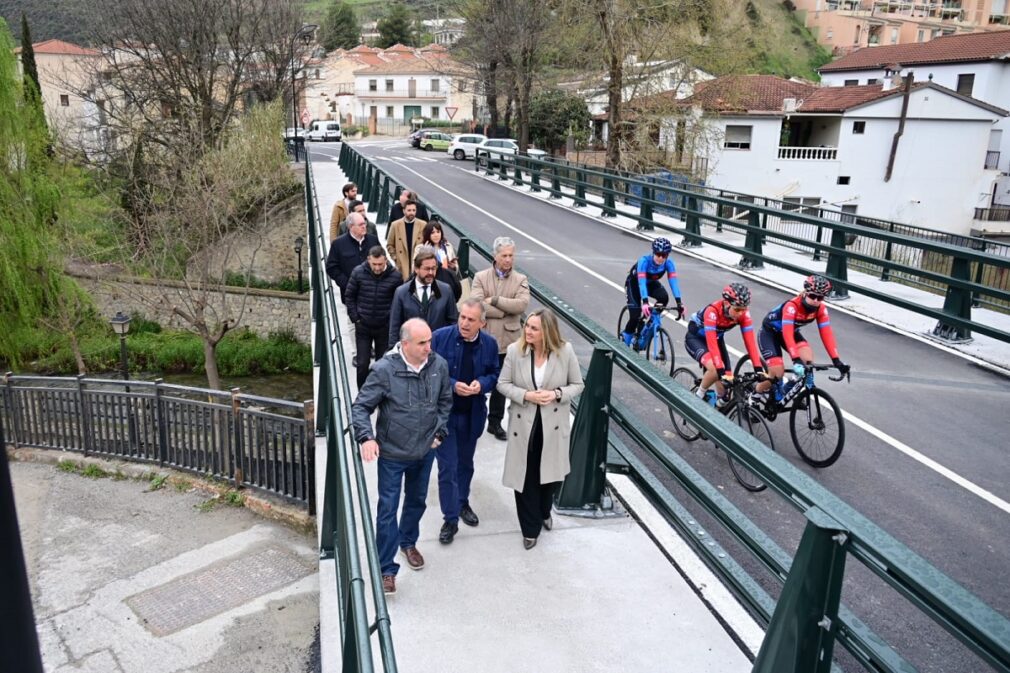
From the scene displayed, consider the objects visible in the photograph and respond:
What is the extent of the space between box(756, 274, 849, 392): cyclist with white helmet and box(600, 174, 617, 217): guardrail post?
605 inches

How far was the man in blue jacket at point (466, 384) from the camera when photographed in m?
5.76

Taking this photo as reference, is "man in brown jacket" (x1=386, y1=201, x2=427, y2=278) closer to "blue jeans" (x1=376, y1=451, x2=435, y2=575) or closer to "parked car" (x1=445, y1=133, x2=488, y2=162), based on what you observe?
"blue jeans" (x1=376, y1=451, x2=435, y2=575)

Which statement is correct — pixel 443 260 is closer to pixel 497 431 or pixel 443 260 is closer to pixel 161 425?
pixel 497 431

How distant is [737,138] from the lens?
164 ft

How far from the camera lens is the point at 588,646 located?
4516 millimetres

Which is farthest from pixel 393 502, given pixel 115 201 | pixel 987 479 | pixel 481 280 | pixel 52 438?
pixel 115 201

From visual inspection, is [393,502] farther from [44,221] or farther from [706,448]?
[44,221]

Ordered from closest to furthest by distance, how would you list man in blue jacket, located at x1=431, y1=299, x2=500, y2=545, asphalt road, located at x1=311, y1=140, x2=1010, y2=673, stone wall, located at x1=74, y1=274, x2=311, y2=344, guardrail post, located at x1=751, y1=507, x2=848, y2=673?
guardrail post, located at x1=751, y1=507, x2=848, y2=673 → asphalt road, located at x1=311, y1=140, x2=1010, y2=673 → man in blue jacket, located at x1=431, y1=299, x2=500, y2=545 → stone wall, located at x1=74, y1=274, x2=311, y2=344

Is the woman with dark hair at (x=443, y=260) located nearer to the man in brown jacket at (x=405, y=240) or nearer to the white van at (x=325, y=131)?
the man in brown jacket at (x=405, y=240)

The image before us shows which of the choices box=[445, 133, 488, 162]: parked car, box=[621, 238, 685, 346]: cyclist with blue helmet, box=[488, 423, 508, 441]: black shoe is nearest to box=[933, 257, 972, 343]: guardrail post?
box=[621, 238, 685, 346]: cyclist with blue helmet

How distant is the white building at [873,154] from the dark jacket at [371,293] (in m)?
40.9

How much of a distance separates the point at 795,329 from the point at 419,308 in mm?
3556

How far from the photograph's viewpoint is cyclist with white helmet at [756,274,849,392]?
7770mm

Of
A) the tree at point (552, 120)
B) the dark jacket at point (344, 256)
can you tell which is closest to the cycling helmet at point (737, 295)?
the dark jacket at point (344, 256)
